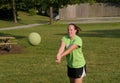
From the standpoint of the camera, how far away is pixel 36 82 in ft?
35.6

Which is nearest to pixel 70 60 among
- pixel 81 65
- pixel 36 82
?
pixel 81 65

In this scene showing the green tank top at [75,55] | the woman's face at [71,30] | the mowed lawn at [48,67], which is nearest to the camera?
the woman's face at [71,30]

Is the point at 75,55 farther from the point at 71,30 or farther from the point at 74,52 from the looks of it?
the point at 71,30

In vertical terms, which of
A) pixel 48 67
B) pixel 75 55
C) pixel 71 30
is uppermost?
pixel 71 30

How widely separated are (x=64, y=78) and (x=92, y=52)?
6914mm

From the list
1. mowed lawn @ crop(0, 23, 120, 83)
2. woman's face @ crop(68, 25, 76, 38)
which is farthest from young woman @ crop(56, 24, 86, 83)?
mowed lawn @ crop(0, 23, 120, 83)

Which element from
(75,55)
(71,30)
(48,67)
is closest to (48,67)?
(48,67)

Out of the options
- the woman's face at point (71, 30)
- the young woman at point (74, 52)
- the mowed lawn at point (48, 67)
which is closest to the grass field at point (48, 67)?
the mowed lawn at point (48, 67)

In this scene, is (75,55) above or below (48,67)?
above

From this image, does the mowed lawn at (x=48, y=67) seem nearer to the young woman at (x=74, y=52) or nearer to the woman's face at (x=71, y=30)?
the young woman at (x=74, y=52)

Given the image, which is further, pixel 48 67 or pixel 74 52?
pixel 48 67

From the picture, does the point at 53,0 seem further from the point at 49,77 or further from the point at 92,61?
the point at 49,77

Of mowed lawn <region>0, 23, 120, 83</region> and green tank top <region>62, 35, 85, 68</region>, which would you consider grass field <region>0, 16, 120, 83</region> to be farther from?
green tank top <region>62, 35, 85, 68</region>

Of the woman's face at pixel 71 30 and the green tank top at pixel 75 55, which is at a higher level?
the woman's face at pixel 71 30
